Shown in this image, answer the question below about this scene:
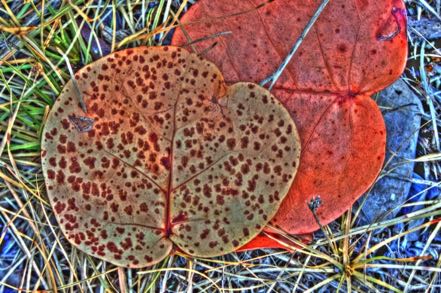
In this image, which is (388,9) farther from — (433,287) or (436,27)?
(433,287)

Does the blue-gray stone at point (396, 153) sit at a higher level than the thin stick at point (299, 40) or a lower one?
lower

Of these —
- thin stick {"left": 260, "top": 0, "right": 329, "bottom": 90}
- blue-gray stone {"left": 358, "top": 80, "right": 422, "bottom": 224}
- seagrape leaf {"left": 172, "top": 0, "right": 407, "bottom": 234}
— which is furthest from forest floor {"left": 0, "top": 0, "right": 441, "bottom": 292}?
thin stick {"left": 260, "top": 0, "right": 329, "bottom": 90}

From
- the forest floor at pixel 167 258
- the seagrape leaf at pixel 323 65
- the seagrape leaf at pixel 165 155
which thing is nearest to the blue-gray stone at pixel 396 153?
the forest floor at pixel 167 258

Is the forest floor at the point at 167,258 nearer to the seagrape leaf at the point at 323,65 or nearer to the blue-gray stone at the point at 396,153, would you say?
the blue-gray stone at the point at 396,153

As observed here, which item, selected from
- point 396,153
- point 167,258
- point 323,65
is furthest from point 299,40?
point 167,258

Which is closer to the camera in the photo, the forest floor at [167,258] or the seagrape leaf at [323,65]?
the seagrape leaf at [323,65]

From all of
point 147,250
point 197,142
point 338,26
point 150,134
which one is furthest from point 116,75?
point 338,26

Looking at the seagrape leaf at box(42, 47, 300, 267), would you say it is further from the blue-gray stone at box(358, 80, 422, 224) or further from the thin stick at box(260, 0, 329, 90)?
the blue-gray stone at box(358, 80, 422, 224)
